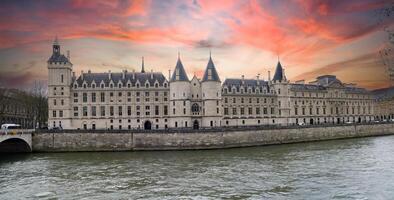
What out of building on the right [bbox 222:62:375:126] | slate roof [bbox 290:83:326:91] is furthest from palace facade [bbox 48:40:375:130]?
slate roof [bbox 290:83:326:91]

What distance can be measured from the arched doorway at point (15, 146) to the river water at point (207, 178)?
11.7m

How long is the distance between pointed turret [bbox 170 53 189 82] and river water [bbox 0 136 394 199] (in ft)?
93.4

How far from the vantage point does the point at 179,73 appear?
215 ft

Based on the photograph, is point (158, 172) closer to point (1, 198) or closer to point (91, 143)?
point (1, 198)

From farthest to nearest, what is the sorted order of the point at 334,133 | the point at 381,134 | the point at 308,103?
the point at 308,103
the point at 381,134
the point at 334,133

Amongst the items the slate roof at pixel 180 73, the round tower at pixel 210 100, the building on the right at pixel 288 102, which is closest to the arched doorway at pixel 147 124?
the slate roof at pixel 180 73

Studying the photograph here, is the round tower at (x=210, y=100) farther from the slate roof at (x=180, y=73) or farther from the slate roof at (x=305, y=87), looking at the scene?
the slate roof at (x=305, y=87)

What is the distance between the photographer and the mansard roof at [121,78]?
2640 inches

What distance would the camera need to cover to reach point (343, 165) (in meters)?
31.8

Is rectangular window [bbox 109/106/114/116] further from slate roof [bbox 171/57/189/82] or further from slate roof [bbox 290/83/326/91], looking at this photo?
slate roof [bbox 290/83/326/91]

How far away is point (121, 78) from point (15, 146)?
945 inches

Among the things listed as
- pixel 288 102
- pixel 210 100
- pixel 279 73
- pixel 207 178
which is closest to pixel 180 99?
pixel 210 100

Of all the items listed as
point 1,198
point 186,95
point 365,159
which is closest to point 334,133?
point 186,95

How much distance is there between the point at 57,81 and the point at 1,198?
1784 inches
